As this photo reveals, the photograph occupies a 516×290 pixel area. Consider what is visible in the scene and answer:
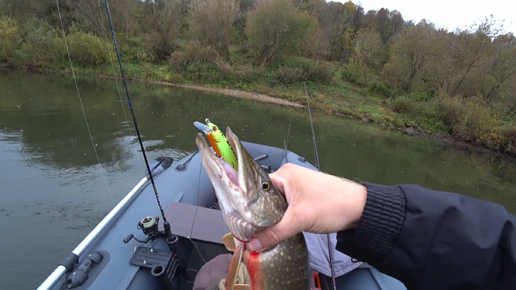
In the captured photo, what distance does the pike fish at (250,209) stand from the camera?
101cm

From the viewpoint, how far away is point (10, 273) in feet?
9.84

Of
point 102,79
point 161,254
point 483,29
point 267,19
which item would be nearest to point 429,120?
point 483,29

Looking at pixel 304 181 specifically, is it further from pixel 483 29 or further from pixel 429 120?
pixel 483 29

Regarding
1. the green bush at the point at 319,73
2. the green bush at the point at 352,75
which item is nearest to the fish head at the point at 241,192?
the green bush at the point at 319,73

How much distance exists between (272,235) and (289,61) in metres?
22.4

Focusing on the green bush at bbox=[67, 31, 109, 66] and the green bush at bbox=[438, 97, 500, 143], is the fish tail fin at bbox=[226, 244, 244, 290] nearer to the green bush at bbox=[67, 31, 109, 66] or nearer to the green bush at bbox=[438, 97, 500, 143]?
the green bush at bbox=[438, 97, 500, 143]

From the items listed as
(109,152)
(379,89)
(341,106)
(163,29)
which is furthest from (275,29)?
(109,152)

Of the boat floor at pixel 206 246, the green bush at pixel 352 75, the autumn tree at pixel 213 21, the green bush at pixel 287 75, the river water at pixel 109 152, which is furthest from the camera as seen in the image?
the green bush at pixel 352 75

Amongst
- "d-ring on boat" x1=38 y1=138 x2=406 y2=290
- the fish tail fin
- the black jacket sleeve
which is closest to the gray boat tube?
"d-ring on boat" x1=38 y1=138 x2=406 y2=290

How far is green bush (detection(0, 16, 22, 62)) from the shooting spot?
15.5 m

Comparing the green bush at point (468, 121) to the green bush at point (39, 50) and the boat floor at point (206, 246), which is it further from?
the green bush at point (39, 50)

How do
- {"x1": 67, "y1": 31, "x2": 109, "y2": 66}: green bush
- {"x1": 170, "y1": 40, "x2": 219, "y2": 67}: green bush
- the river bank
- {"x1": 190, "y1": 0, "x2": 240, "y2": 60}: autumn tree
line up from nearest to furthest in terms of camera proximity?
the river bank, {"x1": 67, "y1": 31, "x2": 109, "y2": 66}: green bush, {"x1": 170, "y1": 40, "x2": 219, "y2": 67}: green bush, {"x1": 190, "y1": 0, "x2": 240, "y2": 60}: autumn tree

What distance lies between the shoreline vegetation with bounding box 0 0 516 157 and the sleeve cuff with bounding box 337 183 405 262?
1448 cm

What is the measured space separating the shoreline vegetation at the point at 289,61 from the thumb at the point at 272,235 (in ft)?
47.9
